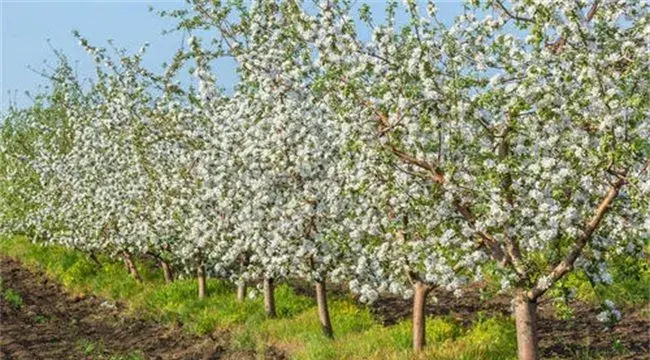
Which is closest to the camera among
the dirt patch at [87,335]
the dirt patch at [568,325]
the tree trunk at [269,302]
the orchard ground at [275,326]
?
the orchard ground at [275,326]

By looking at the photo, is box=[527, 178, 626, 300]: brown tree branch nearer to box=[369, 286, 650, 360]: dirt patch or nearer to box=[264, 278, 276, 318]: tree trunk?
box=[369, 286, 650, 360]: dirt patch

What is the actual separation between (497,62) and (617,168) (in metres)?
1.92

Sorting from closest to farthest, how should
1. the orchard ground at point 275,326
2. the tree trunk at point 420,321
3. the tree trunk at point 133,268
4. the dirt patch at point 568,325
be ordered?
the tree trunk at point 420,321 < the orchard ground at point 275,326 < the dirt patch at point 568,325 < the tree trunk at point 133,268

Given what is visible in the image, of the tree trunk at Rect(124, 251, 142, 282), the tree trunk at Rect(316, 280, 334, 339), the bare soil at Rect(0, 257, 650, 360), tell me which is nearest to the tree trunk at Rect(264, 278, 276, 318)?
the bare soil at Rect(0, 257, 650, 360)

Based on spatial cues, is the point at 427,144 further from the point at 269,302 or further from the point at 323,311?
the point at 269,302

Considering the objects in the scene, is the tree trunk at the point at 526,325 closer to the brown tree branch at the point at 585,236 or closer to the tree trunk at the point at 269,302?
the brown tree branch at the point at 585,236

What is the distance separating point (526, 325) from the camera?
10.8 m

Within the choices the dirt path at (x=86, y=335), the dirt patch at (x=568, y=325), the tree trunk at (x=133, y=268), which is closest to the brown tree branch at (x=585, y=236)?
the dirt patch at (x=568, y=325)

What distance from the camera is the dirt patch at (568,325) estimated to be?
14172 millimetres

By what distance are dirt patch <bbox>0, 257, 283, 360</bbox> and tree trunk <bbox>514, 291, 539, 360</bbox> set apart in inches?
218

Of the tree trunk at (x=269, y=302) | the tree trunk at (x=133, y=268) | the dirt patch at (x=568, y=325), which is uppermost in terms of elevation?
the tree trunk at (x=133, y=268)

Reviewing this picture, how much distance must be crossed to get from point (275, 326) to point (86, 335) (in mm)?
6039

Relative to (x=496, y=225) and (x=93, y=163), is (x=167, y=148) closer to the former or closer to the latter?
(x=93, y=163)

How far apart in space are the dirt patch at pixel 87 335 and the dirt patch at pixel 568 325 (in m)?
4.20
